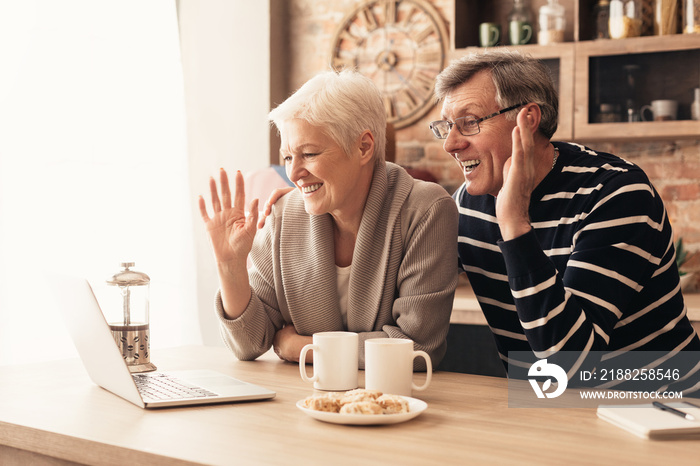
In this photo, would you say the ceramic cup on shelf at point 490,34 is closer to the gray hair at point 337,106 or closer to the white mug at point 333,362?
the gray hair at point 337,106

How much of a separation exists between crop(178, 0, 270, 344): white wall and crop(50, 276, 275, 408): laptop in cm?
262

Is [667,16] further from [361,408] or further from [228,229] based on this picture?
[361,408]

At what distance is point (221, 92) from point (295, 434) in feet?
10.8

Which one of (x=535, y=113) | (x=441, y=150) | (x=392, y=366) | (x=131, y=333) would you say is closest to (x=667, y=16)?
(x=441, y=150)

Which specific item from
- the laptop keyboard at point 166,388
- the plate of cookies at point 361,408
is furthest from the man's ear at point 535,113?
the laptop keyboard at point 166,388

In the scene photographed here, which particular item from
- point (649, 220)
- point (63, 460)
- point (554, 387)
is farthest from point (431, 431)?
point (649, 220)

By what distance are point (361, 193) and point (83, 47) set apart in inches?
80.5

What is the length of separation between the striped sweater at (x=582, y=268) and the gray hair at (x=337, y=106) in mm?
373

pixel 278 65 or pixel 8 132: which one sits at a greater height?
pixel 278 65

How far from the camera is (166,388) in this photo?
1.40 m

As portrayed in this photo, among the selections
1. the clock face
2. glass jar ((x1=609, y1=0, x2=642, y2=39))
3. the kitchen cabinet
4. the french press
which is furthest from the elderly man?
the clock face

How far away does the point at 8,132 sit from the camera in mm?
3029

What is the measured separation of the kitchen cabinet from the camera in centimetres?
319

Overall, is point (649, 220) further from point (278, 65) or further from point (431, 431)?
point (278, 65)
